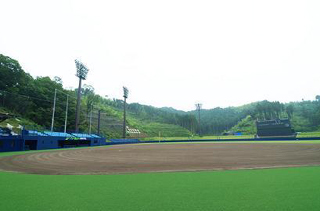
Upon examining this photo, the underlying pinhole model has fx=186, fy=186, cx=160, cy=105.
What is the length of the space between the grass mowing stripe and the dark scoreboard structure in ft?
189

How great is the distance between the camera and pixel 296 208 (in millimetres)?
4297

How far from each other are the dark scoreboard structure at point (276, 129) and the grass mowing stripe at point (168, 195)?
189 feet

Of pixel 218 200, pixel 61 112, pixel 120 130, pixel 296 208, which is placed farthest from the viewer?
pixel 120 130

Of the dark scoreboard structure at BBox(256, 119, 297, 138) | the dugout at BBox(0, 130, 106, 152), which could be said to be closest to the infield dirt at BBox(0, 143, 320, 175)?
the dugout at BBox(0, 130, 106, 152)

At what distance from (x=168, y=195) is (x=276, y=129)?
63250 millimetres

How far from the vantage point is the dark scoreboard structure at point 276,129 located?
5512cm

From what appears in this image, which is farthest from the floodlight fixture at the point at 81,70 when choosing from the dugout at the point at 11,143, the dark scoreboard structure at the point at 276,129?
the dark scoreboard structure at the point at 276,129

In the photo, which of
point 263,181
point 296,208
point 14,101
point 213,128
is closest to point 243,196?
point 296,208

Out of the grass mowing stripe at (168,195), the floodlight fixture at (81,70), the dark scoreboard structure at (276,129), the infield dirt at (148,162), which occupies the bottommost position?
the infield dirt at (148,162)

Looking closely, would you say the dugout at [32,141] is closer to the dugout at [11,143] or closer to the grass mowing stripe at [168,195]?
the dugout at [11,143]

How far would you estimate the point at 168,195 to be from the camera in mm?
5508

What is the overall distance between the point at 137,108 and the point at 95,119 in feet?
333

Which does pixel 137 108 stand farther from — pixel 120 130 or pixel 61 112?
pixel 61 112

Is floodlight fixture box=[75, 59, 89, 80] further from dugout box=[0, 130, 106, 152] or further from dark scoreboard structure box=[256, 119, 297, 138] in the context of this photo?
dark scoreboard structure box=[256, 119, 297, 138]
